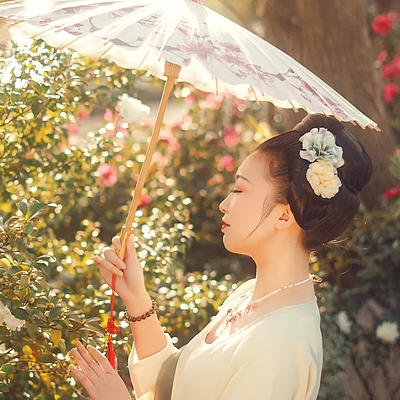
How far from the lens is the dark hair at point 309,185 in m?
2.23

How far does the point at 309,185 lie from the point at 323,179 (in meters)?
0.05

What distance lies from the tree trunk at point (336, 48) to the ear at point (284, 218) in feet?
7.41

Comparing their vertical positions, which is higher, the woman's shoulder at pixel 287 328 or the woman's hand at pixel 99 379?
the woman's hand at pixel 99 379

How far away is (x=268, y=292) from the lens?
228 cm

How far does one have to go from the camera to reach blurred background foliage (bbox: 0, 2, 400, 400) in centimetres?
250

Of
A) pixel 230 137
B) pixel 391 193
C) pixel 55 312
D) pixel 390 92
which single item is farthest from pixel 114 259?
pixel 390 92

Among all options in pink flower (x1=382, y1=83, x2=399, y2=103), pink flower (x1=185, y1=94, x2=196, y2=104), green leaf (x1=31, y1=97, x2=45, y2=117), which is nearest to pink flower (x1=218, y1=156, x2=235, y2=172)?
pink flower (x1=185, y1=94, x2=196, y2=104)

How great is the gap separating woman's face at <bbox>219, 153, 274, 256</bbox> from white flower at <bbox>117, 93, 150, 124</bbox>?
1.30 meters

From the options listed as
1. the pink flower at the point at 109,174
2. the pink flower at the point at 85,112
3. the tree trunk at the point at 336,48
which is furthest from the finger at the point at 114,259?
the pink flower at the point at 109,174

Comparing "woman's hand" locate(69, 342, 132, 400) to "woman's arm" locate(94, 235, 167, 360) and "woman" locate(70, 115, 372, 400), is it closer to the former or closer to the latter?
"woman" locate(70, 115, 372, 400)

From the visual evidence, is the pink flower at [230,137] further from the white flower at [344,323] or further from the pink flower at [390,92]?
the white flower at [344,323]

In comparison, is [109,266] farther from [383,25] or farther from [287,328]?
[383,25]

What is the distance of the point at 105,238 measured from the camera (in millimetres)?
4836

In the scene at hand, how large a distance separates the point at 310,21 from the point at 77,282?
2072 mm
